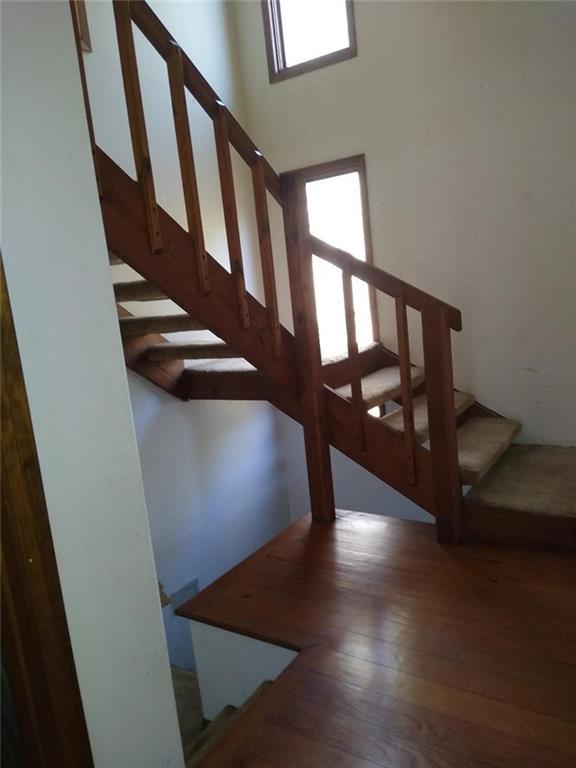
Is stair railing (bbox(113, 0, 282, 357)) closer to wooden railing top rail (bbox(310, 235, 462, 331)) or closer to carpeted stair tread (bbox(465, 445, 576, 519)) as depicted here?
wooden railing top rail (bbox(310, 235, 462, 331))

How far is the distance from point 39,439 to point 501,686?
141cm

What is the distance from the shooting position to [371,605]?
1948 millimetres

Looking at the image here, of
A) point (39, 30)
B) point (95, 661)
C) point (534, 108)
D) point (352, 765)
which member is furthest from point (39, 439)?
point (534, 108)

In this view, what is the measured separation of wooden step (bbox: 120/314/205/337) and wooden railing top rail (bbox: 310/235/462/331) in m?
0.67

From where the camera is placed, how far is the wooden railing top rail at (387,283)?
7.13 ft

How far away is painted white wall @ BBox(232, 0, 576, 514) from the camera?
9.14ft

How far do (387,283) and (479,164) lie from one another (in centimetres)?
123

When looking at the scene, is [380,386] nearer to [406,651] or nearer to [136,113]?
[406,651]

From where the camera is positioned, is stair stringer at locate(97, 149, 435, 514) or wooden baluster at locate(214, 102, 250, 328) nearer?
stair stringer at locate(97, 149, 435, 514)

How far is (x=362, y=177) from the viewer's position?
11.1 ft

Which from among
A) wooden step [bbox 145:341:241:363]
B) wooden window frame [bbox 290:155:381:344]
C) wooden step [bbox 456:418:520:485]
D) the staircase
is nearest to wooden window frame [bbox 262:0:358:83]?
wooden window frame [bbox 290:155:381:344]

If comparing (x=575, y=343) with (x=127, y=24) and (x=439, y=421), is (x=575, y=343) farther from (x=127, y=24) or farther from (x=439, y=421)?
(x=127, y=24)

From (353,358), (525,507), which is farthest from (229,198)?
(525,507)

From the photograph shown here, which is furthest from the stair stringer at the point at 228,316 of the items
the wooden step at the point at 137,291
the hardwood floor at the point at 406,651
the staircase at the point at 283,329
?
the hardwood floor at the point at 406,651
